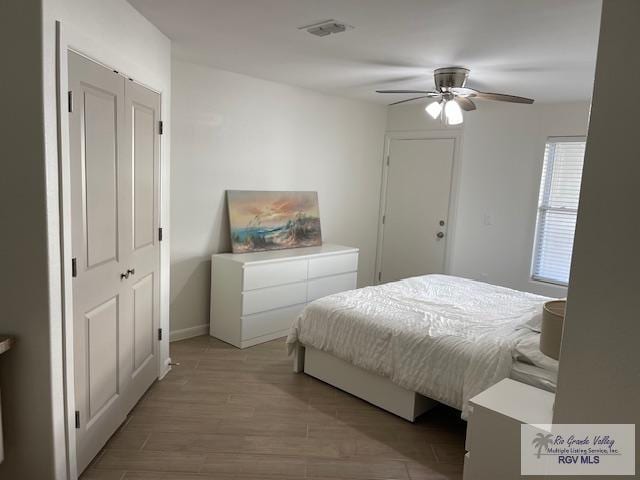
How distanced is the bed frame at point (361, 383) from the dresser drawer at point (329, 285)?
1.01 metres

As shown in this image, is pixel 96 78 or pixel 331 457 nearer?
pixel 96 78

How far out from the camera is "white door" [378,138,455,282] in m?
5.35

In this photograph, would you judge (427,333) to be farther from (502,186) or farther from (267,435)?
(502,186)

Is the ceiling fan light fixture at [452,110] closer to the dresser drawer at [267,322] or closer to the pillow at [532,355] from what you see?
the pillow at [532,355]

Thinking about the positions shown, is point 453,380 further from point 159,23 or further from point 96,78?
point 159,23

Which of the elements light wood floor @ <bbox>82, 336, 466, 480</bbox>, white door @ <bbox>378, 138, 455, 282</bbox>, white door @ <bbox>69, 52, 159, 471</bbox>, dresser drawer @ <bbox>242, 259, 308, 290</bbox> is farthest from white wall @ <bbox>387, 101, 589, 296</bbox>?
white door @ <bbox>69, 52, 159, 471</bbox>

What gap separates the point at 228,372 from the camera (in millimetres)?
3537

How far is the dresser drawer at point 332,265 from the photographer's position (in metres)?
4.54

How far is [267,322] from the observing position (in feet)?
13.8

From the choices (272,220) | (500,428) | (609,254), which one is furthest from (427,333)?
(272,220)

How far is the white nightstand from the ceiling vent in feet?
6.84

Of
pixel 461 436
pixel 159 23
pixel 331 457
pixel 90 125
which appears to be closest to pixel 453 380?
pixel 461 436

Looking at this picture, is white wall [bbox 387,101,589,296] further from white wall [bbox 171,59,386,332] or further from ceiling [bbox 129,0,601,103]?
white wall [bbox 171,59,386,332]

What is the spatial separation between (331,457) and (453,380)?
0.81 m
